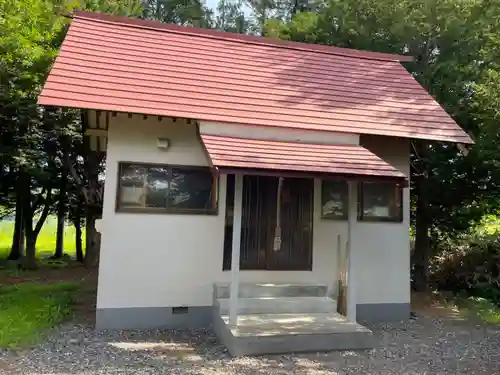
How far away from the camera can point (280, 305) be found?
682cm

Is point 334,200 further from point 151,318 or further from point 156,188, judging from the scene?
point 151,318

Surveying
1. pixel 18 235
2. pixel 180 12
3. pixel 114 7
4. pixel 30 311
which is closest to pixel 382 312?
pixel 30 311

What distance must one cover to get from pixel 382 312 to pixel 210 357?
3.70m

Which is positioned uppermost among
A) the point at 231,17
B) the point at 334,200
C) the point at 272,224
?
the point at 231,17

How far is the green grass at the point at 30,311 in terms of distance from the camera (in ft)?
20.0

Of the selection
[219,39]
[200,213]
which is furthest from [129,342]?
[219,39]

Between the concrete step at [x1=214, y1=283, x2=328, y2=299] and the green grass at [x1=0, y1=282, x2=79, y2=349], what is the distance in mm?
2738

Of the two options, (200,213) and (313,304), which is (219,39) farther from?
(313,304)

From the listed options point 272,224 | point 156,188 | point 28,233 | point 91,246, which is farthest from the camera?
point 28,233

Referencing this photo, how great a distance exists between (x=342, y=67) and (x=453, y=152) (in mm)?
3177

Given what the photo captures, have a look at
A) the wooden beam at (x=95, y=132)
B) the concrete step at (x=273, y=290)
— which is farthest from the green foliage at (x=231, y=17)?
the concrete step at (x=273, y=290)

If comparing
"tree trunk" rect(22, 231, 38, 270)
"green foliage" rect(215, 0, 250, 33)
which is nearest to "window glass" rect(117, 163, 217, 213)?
"tree trunk" rect(22, 231, 38, 270)

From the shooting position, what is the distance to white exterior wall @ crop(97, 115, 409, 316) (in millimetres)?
6801

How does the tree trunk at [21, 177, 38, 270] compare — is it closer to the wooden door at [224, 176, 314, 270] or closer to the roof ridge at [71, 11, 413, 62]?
the roof ridge at [71, 11, 413, 62]
